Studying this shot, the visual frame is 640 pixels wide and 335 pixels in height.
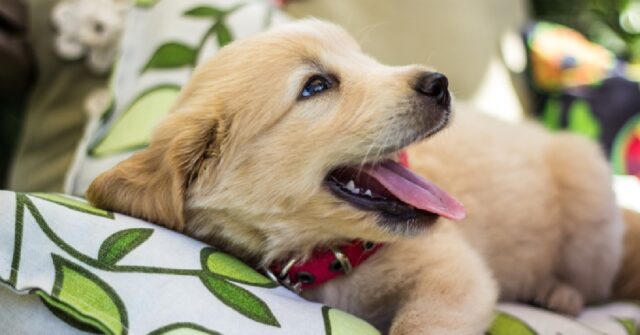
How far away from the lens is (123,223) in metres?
1.51

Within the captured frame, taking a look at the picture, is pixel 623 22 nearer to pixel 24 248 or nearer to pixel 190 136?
pixel 190 136

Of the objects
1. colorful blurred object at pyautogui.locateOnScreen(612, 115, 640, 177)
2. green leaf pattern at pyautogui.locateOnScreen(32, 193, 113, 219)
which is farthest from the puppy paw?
green leaf pattern at pyautogui.locateOnScreen(32, 193, 113, 219)

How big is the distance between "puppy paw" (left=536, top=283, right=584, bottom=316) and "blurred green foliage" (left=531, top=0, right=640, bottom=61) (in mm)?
2382

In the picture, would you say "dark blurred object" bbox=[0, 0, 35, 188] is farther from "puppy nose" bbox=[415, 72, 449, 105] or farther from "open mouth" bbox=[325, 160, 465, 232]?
"puppy nose" bbox=[415, 72, 449, 105]

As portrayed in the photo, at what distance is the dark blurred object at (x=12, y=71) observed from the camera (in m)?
2.74

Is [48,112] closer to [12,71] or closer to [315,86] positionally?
[12,71]

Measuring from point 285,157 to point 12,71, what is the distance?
1.66m

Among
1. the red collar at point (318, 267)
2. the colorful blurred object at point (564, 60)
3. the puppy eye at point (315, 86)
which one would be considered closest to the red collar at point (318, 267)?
the red collar at point (318, 267)

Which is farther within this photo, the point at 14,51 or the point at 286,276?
the point at 14,51

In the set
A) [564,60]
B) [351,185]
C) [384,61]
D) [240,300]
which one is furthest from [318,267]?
[564,60]

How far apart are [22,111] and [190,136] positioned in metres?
1.76

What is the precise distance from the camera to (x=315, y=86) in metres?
1.68

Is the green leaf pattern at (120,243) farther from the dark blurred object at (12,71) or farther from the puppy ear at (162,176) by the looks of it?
the dark blurred object at (12,71)

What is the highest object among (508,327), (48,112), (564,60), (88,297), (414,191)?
(564,60)
